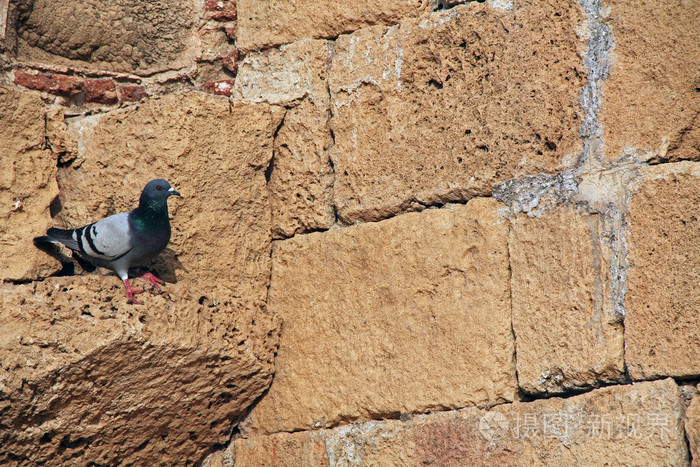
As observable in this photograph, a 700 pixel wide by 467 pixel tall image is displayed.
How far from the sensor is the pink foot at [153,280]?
330cm

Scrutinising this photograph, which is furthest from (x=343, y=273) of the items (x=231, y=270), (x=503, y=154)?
(x=503, y=154)

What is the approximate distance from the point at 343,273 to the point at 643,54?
4.88 ft

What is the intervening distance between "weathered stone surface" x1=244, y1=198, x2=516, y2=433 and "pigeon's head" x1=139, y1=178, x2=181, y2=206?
2.10ft

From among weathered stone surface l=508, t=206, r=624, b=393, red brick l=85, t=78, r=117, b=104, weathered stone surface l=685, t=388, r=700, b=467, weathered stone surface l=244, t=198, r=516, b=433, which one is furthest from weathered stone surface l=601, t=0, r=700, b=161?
red brick l=85, t=78, r=117, b=104

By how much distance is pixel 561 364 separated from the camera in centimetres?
286

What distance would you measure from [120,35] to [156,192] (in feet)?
4.11

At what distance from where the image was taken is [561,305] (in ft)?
9.46

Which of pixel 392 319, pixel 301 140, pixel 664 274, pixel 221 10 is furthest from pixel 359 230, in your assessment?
pixel 221 10

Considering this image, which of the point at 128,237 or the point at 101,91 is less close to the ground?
the point at 101,91

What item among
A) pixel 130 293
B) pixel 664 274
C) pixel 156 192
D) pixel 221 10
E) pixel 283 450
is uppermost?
pixel 221 10

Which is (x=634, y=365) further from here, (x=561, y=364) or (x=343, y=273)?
(x=343, y=273)

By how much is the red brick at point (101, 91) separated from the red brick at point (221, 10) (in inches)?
23.8

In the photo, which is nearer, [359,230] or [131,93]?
[359,230]

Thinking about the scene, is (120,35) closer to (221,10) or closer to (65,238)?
(221,10)
